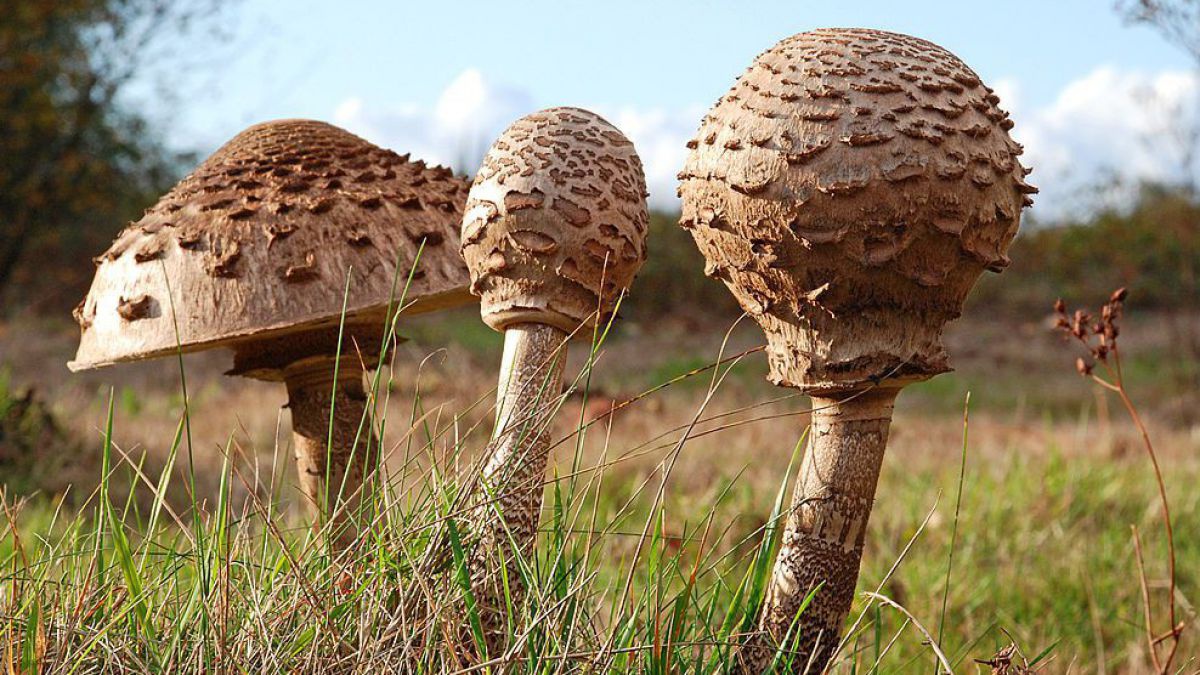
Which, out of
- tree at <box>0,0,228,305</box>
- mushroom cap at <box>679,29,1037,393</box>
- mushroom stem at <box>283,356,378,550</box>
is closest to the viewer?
mushroom cap at <box>679,29,1037,393</box>

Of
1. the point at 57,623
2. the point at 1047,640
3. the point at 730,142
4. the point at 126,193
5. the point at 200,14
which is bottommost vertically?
the point at 1047,640

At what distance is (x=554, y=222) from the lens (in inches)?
75.5

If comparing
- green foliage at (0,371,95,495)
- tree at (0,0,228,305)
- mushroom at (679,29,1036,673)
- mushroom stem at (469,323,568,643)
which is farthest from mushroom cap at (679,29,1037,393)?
tree at (0,0,228,305)

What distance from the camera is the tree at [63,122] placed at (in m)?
12.4

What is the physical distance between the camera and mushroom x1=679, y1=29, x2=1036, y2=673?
1.65 meters

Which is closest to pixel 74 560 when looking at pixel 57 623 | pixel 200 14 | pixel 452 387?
pixel 57 623

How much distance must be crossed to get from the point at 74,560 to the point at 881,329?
60.2 inches

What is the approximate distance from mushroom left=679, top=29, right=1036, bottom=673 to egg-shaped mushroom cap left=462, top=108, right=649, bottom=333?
0.20 metres

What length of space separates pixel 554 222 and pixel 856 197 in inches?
21.2

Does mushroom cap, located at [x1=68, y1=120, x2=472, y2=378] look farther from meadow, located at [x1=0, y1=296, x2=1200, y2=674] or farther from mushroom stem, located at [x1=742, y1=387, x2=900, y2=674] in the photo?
mushroom stem, located at [x1=742, y1=387, x2=900, y2=674]

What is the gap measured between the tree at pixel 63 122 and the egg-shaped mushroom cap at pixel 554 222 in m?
11.6

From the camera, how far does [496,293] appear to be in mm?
2002

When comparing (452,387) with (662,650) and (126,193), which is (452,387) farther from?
(126,193)

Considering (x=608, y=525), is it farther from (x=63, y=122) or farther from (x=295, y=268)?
(x=63, y=122)
